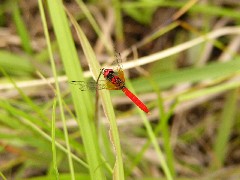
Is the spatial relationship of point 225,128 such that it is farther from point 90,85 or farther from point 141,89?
point 90,85

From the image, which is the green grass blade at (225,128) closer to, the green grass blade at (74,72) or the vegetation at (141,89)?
the vegetation at (141,89)

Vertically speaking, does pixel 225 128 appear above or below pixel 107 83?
above

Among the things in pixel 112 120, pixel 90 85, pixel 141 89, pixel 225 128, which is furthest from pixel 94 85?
pixel 225 128

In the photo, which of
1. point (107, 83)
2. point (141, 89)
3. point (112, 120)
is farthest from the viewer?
point (141, 89)

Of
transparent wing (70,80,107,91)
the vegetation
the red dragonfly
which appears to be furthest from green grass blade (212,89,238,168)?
transparent wing (70,80,107,91)

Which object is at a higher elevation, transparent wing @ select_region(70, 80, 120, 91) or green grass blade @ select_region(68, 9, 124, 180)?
transparent wing @ select_region(70, 80, 120, 91)

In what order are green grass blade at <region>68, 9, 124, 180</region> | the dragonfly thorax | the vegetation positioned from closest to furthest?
green grass blade at <region>68, 9, 124, 180</region> → the dragonfly thorax → the vegetation

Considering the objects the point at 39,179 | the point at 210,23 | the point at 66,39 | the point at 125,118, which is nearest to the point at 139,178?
the point at 125,118

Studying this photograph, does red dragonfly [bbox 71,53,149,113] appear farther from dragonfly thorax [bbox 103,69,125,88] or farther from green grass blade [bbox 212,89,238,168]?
green grass blade [bbox 212,89,238,168]

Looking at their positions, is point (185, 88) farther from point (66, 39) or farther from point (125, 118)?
point (66, 39)

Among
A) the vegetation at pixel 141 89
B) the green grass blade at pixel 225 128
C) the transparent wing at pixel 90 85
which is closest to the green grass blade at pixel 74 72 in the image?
the transparent wing at pixel 90 85

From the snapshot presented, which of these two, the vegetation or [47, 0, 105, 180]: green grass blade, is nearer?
[47, 0, 105, 180]: green grass blade
